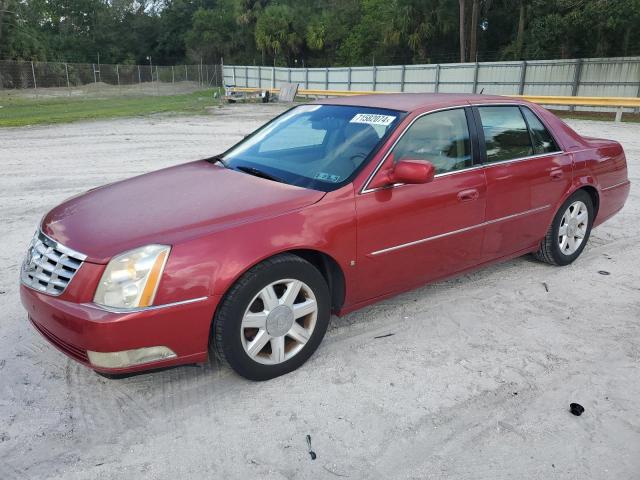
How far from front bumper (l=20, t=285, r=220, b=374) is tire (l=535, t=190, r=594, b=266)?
10.7 ft

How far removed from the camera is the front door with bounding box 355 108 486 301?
3.46 metres

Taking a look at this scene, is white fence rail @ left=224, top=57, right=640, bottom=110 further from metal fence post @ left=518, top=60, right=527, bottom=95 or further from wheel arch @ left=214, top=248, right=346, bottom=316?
wheel arch @ left=214, top=248, right=346, bottom=316

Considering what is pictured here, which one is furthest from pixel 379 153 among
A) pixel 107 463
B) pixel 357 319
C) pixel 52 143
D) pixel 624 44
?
pixel 624 44

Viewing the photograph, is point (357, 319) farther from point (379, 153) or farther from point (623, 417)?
point (623, 417)

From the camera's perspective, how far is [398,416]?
9.47 feet

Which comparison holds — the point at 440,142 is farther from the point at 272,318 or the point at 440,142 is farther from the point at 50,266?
the point at 50,266

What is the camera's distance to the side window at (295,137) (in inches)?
162

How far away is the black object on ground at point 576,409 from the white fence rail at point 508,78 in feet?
52.4

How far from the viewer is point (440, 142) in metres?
3.89

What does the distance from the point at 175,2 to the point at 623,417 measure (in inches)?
3217

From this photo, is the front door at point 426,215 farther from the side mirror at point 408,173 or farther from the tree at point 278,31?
the tree at point 278,31

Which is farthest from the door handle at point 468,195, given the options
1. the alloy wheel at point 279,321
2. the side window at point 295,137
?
the alloy wheel at point 279,321

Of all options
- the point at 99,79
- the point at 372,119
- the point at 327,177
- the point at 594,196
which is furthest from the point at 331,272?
the point at 99,79

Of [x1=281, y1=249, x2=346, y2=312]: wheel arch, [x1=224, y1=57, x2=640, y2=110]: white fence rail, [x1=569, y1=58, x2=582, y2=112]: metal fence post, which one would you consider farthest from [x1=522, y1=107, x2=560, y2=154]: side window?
[x1=569, y1=58, x2=582, y2=112]: metal fence post
